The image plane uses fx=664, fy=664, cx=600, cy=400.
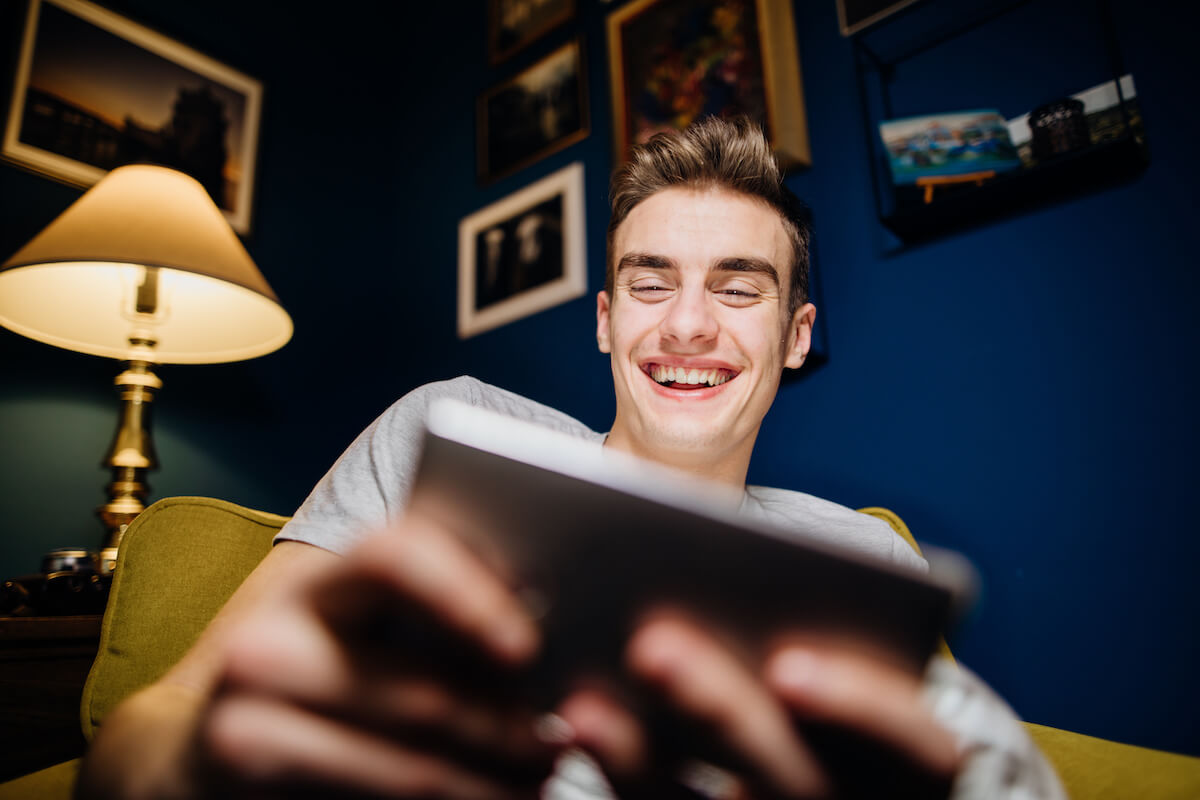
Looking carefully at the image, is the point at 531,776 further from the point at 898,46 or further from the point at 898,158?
the point at 898,46

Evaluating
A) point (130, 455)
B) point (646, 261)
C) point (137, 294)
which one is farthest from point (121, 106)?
point (646, 261)

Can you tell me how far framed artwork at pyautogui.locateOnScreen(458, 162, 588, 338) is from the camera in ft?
6.10

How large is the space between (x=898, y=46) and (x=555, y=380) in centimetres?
111

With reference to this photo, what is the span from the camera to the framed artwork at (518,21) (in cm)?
206

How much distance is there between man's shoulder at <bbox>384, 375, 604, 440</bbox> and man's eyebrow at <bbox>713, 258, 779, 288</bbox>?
0.34 metres

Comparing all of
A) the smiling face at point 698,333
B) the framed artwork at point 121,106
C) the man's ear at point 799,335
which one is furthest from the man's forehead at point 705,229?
the framed artwork at point 121,106

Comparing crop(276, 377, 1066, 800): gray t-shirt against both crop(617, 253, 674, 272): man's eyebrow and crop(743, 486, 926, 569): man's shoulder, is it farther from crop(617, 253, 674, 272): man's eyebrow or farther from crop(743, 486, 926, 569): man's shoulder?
crop(617, 253, 674, 272): man's eyebrow

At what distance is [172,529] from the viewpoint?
90cm

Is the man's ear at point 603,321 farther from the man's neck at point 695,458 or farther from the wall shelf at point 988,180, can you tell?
the wall shelf at point 988,180

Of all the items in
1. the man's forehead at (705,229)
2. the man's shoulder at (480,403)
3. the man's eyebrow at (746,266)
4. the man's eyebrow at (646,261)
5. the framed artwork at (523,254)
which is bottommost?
the man's shoulder at (480,403)

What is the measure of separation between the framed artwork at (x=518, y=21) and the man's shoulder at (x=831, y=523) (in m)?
1.66

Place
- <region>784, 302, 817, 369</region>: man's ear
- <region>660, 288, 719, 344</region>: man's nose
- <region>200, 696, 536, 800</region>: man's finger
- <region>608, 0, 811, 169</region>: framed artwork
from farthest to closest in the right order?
<region>608, 0, 811, 169</region>: framed artwork
<region>784, 302, 817, 369</region>: man's ear
<region>660, 288, 719, 344</region>: man's nose
<region>200, 696, 536, 800</region>: man's finger

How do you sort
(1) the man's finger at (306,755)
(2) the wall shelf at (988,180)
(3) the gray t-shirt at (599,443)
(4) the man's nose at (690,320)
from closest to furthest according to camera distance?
1. (1) the man's finger at (306,755)
2. (3) the gray t-shirt at (599,443)
3. (4) the man's nose at (690,320)
4. (2) the wall shelf at (988,180)

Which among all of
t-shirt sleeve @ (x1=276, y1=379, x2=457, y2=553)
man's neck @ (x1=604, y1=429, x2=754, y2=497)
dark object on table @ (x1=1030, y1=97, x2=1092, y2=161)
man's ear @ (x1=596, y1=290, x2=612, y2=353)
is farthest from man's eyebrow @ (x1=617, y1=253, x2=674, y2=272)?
dark object on table @ (x1=1030, y1=97, x2=1092, y2=161)
